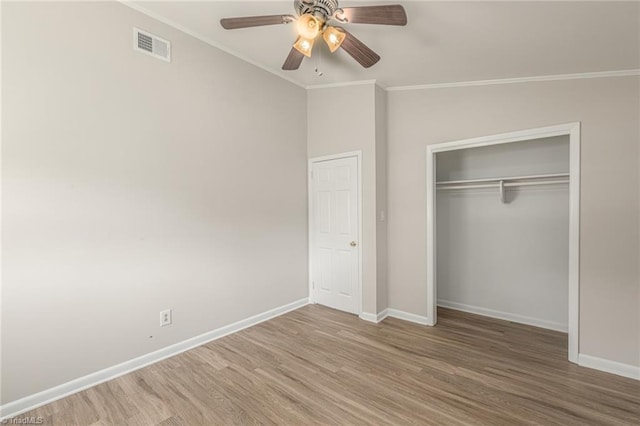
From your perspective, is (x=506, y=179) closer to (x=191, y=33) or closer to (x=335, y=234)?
(x=335, y=234)

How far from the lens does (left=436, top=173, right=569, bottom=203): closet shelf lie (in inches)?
124

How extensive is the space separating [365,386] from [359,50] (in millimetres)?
2542

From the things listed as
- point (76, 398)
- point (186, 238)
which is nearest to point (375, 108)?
point (186, 238)

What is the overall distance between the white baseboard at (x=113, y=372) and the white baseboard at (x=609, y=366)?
3071 mm

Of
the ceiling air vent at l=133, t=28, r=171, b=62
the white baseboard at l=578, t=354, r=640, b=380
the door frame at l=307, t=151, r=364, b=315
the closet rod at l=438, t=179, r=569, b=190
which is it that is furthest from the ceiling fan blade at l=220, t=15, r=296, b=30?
the white baseboard at l=578, t=354, r=640, b=380

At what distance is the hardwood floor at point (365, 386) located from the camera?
1.97 meters

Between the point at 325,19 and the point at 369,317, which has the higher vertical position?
the point at 325,19

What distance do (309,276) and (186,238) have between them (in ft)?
6.13

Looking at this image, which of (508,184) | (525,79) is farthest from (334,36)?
(508,184)

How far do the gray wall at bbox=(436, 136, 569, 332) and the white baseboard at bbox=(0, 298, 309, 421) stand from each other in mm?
2617

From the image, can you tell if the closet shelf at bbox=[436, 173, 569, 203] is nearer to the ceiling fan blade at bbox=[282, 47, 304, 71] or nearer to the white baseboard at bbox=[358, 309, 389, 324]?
the white baseboard at bbox=[358, 309, 389, 324]

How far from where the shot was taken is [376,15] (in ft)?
6.06

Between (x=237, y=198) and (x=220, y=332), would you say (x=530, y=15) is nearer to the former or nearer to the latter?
(x=237, y=198)

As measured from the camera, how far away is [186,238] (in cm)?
287
